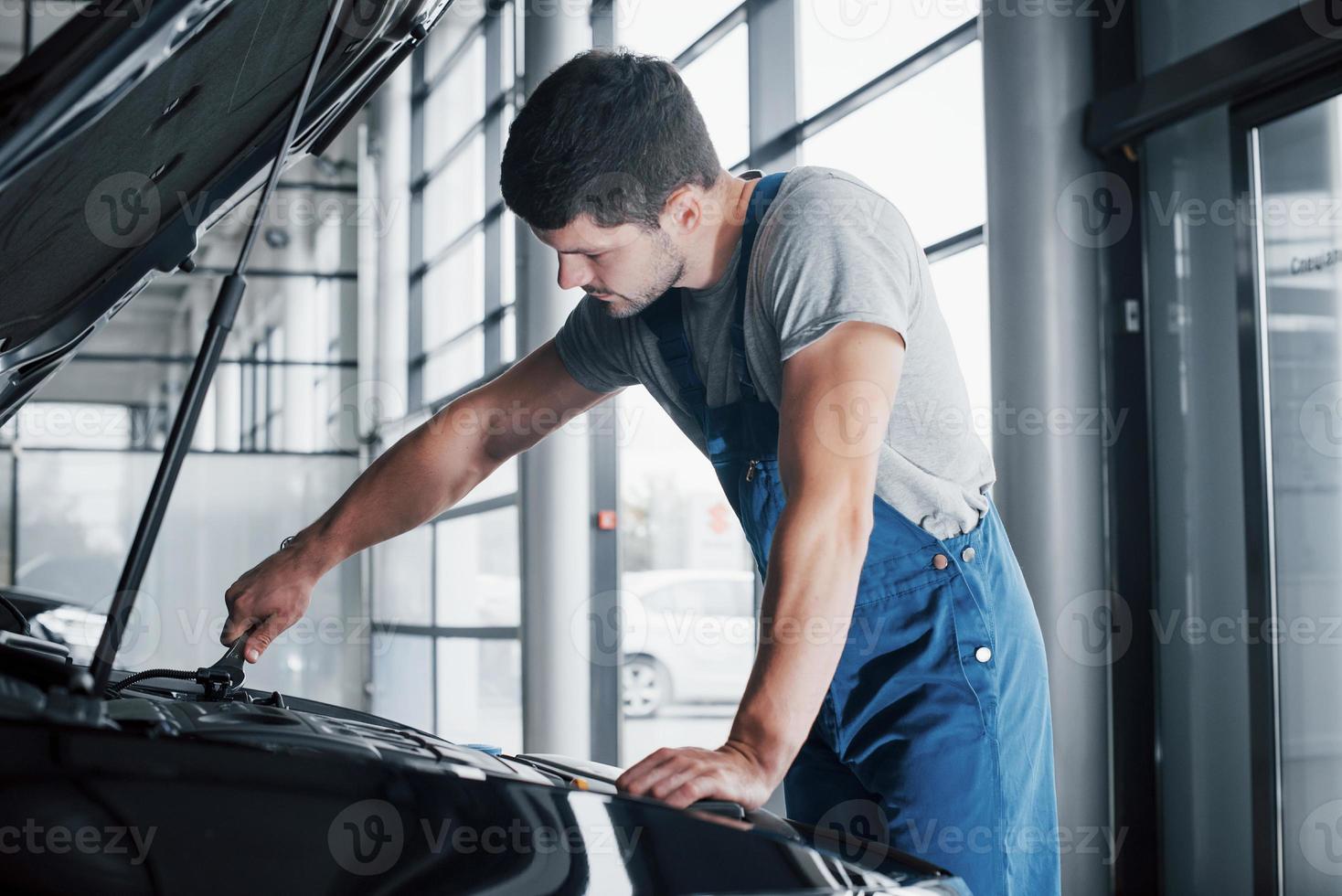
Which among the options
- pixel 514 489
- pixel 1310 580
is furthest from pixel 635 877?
pixel 514 489

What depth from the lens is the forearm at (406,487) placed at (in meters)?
1.52

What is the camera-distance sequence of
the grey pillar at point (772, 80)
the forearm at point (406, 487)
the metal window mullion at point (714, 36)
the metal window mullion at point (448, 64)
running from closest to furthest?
the forearm at point (406, 487)
the grey pillar at point (772, 80)
the metal window mullion at point (714, 36)
the metal window mullion at point (448, 64)

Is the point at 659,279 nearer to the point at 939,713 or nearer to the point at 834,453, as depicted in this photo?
the point at 834,453

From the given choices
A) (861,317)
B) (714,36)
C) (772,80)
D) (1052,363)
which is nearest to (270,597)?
(861,317)

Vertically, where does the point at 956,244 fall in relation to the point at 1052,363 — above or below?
above

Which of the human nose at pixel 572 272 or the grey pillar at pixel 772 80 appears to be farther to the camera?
the grey pillar at pixel 772 80

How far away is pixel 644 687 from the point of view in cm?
866

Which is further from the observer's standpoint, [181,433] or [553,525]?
[553,525]

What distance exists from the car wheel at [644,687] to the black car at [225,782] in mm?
7551

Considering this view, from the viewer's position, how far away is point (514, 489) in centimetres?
731

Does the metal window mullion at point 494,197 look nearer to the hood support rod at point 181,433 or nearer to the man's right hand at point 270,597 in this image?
the man's right hand at point 270,597

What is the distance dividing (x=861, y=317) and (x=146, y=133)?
A: 0.70 m

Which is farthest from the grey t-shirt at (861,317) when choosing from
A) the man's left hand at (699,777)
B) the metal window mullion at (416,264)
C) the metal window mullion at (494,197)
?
the metal window mullion at (416,264)

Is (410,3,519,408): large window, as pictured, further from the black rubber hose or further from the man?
the black rubber hose
